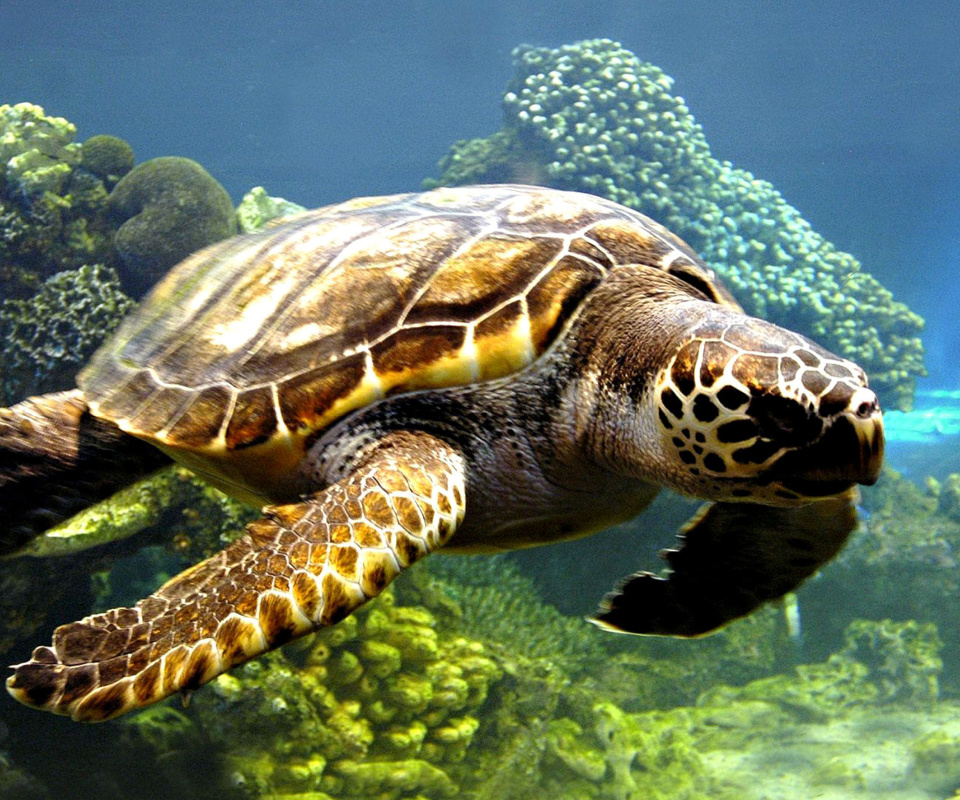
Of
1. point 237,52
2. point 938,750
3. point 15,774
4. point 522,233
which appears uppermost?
point 237,52

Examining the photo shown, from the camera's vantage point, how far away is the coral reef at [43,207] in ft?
21.2

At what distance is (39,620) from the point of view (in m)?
4.53

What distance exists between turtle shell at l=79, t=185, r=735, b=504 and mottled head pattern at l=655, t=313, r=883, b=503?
0.52 metres

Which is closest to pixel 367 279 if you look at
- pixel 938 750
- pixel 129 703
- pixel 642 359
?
pixel 642 359

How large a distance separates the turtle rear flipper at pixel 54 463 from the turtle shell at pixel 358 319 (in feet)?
0.54

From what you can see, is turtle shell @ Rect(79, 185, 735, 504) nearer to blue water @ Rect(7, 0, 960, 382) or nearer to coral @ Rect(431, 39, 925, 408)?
coral @ Rect(431, 39, 925, 408)

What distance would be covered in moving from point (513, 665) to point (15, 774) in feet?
10.1

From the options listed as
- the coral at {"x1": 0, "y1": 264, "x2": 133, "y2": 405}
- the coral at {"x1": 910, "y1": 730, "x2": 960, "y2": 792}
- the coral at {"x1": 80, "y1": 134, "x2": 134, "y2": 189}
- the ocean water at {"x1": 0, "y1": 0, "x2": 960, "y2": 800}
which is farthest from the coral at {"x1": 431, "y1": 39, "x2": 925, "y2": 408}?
the coral at {"x1": 0, "y1": 264, "x2": 133, "y2": 405}

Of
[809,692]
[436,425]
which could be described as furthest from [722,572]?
[809,692]

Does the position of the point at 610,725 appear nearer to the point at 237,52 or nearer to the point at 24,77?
the point at 237,52

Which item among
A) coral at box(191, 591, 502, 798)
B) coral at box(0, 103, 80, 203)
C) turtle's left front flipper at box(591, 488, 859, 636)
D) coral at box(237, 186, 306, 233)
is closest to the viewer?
turtle's left front flipper at box(591, 488, 859, 636)

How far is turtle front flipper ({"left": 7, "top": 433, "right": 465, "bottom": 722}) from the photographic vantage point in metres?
1.48

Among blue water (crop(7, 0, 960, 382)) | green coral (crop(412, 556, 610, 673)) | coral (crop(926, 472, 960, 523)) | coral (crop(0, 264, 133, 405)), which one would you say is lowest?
green coral (crop(412, 556, 610, 673))

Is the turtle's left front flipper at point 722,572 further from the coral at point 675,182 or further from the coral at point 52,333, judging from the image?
the coral at point 675,182
